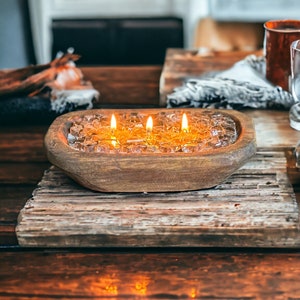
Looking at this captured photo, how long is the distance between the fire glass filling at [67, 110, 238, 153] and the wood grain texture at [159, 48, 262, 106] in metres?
0.25

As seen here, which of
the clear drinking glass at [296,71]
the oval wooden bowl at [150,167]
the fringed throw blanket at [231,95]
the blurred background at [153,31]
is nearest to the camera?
the oval wooden bowl at [150,167]

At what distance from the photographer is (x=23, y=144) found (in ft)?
3.37

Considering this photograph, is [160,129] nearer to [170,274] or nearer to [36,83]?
[170,274]

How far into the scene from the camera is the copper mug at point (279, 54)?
109 centimetres

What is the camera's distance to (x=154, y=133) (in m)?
0.84

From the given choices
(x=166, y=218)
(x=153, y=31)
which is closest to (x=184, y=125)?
(x=166, y=218)

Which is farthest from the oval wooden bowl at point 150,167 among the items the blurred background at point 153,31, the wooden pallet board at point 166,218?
the blurred background at point 153,31

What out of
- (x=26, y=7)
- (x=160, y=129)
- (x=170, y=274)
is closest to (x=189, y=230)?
(x=170, y=274)

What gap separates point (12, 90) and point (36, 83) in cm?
5

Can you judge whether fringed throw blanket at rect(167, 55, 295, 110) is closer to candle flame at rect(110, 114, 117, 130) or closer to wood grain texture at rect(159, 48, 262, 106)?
wood grain texture at rect(159, 48, 262, 106)

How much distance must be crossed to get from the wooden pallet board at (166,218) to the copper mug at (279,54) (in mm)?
365

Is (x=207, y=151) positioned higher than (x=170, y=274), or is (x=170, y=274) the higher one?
(x=207, y=151)

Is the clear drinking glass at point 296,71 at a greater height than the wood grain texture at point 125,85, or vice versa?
the clear drinking glass at point 296,71

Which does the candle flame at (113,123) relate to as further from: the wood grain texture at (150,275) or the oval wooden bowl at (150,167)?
the wood grain texture at (150,275)
